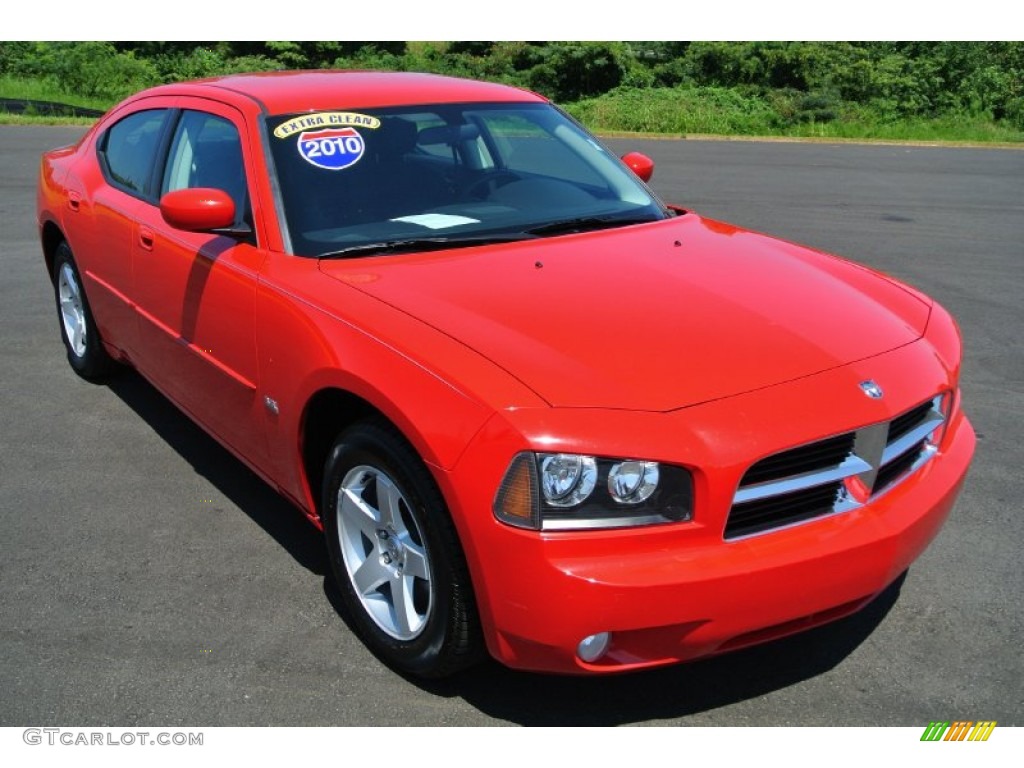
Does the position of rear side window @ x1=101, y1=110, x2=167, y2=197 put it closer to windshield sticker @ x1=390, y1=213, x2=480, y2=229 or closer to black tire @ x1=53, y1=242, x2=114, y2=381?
black tire @ x1=53, y1=242, x2=114, y2=381

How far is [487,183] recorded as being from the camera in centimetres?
410

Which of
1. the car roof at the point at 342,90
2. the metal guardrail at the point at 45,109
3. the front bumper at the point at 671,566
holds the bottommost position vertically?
the metal guardrail at the point at 45,109

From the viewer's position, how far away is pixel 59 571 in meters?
3.72

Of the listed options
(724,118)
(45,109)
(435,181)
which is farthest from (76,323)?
(724,118)

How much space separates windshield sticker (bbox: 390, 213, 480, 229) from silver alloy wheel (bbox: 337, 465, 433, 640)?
3.49 ft

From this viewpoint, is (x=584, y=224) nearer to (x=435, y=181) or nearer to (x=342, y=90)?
(x=435, y=181)

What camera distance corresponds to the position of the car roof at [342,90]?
13.2 ft

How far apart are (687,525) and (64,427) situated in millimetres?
3689

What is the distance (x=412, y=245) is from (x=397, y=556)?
44.3 inches

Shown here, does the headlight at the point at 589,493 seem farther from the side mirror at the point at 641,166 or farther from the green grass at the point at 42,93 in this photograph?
the green grass at the point at 42,93

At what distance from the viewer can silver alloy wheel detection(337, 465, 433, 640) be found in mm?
2957

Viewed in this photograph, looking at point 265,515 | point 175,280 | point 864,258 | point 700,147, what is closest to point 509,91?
point 175,280

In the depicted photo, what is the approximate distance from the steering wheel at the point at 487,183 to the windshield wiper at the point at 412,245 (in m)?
0.34
